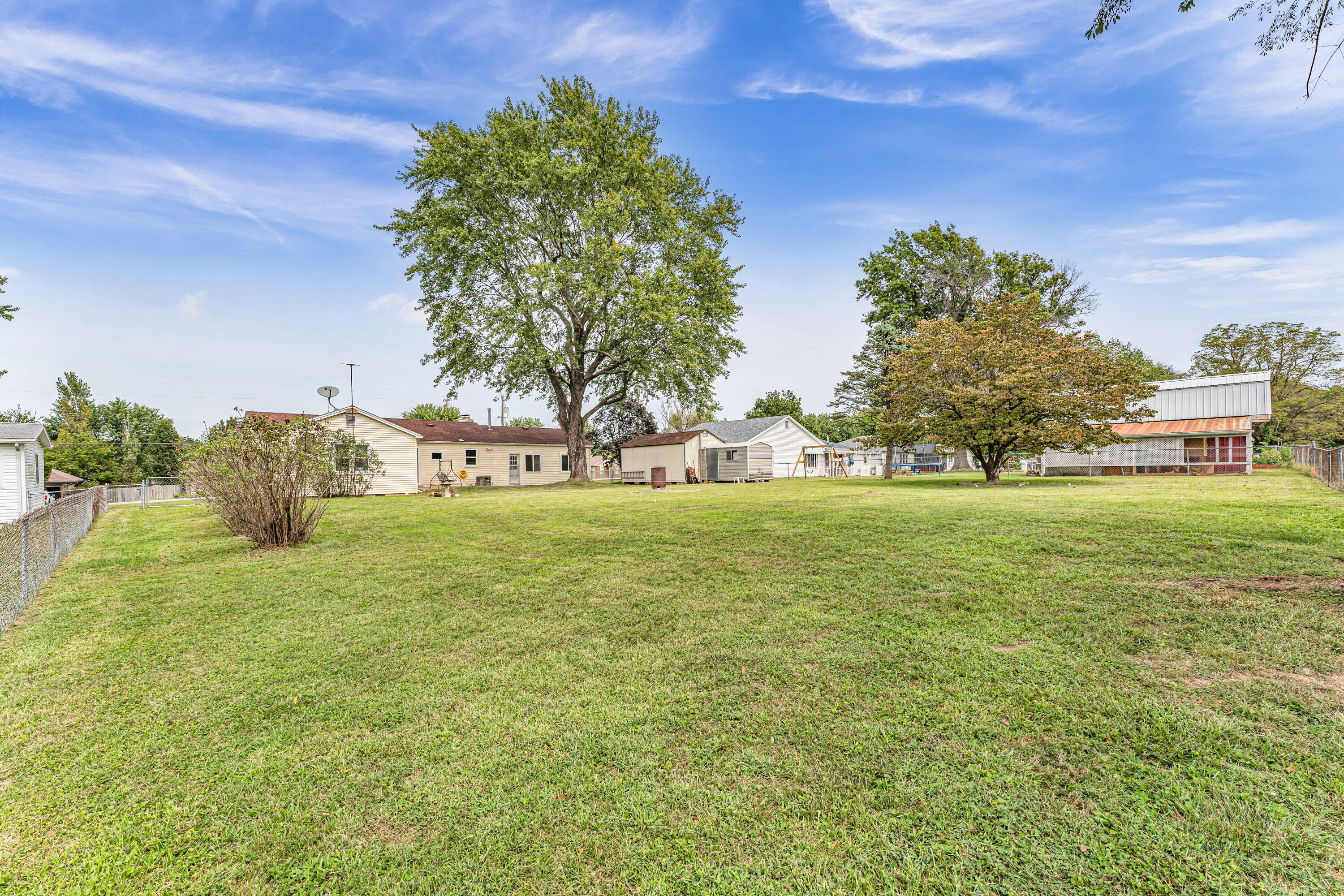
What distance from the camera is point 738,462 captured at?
99.4 ft

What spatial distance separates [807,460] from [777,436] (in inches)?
149

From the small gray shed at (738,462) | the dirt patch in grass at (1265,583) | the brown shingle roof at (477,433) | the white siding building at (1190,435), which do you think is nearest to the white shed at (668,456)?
the small gray shed at (738,462)

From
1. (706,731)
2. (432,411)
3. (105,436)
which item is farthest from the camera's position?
(432,411)

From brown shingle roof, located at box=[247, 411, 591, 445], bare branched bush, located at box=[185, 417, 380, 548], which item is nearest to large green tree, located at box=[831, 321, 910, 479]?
brown shingle roof, located at box=[247, 411, 591, 445]

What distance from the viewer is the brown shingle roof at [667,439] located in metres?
30.4

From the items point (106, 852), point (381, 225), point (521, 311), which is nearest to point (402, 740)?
point (106, 852)

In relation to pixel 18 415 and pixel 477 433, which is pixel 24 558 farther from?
pixel 18 415

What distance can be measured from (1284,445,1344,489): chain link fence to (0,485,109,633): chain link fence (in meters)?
21.2

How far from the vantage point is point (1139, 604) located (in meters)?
4.18

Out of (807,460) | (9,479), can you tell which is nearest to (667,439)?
(807,460)

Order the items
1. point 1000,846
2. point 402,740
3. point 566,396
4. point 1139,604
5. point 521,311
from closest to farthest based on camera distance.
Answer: point 1000,846 < point 402,740 < point 1139,604 < point 521,311 < point 566,396

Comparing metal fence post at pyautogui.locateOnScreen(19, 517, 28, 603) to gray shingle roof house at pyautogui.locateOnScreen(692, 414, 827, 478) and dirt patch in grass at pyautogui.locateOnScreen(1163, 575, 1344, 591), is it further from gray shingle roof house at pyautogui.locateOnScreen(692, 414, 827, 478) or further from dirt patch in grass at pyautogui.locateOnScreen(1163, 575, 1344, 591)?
gray shingle roof house at pyautogui.locateOnScreen(692, 414, 827, 478)

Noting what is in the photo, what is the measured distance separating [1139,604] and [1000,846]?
3.35 meters

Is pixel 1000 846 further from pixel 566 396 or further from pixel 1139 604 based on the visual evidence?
pixel 566 396
